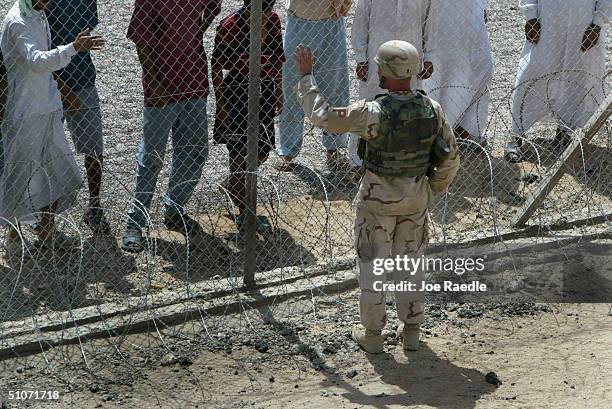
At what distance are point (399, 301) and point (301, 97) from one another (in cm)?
116

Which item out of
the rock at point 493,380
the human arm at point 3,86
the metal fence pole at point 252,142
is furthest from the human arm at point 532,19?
the human arm at point 3,86

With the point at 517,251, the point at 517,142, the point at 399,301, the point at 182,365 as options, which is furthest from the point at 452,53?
the point at 182,365

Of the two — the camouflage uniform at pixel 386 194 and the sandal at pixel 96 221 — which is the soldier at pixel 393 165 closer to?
the camouflage uniform at pixel 386 194

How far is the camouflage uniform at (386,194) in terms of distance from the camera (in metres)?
5.75

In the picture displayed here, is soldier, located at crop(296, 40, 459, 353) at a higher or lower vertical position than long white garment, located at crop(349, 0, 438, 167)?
lower

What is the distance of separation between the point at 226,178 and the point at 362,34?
57.1 inches

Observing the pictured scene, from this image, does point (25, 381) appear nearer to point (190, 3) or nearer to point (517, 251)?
point (190, 3)

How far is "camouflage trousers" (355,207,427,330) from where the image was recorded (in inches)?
237

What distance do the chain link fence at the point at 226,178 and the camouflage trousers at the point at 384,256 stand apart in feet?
1.57

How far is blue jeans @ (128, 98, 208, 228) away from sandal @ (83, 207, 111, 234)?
0.20 meters

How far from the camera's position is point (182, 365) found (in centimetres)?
607

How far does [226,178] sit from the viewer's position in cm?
734

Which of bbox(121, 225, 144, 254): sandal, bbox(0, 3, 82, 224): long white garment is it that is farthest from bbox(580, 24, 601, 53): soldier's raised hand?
bbox(0, 3, 82, 224): long white garment

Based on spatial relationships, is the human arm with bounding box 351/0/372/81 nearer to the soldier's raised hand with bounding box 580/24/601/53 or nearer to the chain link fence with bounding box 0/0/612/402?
the chain link fence with bounding box 0/0/612/402
